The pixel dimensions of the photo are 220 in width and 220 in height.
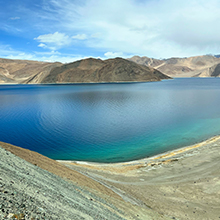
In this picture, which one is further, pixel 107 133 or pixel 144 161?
pixel 107 133

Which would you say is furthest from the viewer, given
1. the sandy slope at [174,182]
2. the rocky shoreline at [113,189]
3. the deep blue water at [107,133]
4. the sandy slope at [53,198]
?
the deep blue water at [107,133]

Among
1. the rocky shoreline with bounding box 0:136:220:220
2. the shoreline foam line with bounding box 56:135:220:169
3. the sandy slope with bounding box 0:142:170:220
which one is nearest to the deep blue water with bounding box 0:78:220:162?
the shoreline foam line with bounding box 56:135:220:169

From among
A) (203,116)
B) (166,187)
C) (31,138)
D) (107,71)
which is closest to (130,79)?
(107,71)

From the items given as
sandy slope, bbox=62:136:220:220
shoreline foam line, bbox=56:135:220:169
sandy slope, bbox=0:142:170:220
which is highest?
sandy slope, bbox=0:142:170:220

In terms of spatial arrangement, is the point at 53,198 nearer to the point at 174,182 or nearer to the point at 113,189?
the point at 113,189

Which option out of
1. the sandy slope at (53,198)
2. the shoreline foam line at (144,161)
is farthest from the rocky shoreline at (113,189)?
the shoreline foam line at (144,161)

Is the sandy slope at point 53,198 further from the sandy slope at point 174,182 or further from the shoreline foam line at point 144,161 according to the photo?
the shoreline foam line at point 144,161

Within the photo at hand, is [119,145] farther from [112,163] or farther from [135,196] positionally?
[135,196]

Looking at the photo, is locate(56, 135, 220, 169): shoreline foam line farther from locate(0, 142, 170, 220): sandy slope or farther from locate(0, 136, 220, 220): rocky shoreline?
locate(0, 142, 170, 220): sandy slope

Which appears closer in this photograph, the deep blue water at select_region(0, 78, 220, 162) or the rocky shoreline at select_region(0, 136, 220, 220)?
the rocky shoreline at select_region(0, 136, 220, 220)

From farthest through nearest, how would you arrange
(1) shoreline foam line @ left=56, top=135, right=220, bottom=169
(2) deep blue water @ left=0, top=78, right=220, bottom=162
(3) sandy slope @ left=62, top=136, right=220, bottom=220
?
(2) deep blue water @ left=0, top=78, right=220, bottom=162
(1) shoreline foam line @ left=56, top=135, right=220, bottom=169
(3) sandy slope @ left=62, top=136, right=220, bottom=220

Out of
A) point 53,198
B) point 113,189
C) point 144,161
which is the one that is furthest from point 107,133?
point 53,198
